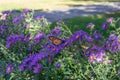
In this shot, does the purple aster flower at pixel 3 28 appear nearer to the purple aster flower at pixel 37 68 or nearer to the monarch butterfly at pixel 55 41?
the monarch butterfly at pixel 55 41

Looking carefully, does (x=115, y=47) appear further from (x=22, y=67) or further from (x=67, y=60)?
(x=22, y=67)

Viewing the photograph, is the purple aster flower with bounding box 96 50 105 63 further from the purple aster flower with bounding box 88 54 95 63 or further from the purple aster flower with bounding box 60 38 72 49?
the purple aster flower with bounding box 60 38 72 49

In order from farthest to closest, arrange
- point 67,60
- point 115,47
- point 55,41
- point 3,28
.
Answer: point 3,28 → point 55,41 → point 67,60 → point 115,47

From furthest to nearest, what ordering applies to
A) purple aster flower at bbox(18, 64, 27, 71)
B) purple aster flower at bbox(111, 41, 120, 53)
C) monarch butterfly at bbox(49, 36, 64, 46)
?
monarch butterfly at bbox(49, 36, 64, 46) < purple aster flower at bbox(18, 64, 27, 71) < purple aster flower at bbox(111, 41, 120, 53)

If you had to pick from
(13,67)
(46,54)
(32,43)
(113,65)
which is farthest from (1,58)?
(113,65)

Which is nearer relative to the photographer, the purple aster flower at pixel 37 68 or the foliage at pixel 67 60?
the foliage at pixel 67 60

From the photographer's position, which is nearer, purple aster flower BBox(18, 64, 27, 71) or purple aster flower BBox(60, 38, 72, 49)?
purple aster flower BBox(18, 64, 27, 71)

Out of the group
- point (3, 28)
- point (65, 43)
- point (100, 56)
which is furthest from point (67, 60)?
point (3, 28)

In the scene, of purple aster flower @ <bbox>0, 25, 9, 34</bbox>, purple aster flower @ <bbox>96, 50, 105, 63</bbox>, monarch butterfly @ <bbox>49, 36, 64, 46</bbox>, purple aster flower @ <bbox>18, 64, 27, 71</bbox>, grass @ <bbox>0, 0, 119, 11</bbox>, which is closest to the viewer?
purple aster flower @ <bbox>96, 50, 105, 63</bbox>

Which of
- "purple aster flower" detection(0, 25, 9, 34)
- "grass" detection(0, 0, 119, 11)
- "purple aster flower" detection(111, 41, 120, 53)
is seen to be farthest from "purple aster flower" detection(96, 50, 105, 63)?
"grass" detection(0, 0, 119, 11)

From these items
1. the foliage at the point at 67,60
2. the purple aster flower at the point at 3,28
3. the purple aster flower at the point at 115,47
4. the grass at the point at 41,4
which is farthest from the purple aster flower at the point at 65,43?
the grass at the point at 41,4

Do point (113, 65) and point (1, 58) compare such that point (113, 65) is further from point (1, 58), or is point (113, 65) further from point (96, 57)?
point (1, 58)

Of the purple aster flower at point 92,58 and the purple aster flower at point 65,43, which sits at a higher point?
the purple aster flower at point 65,43
